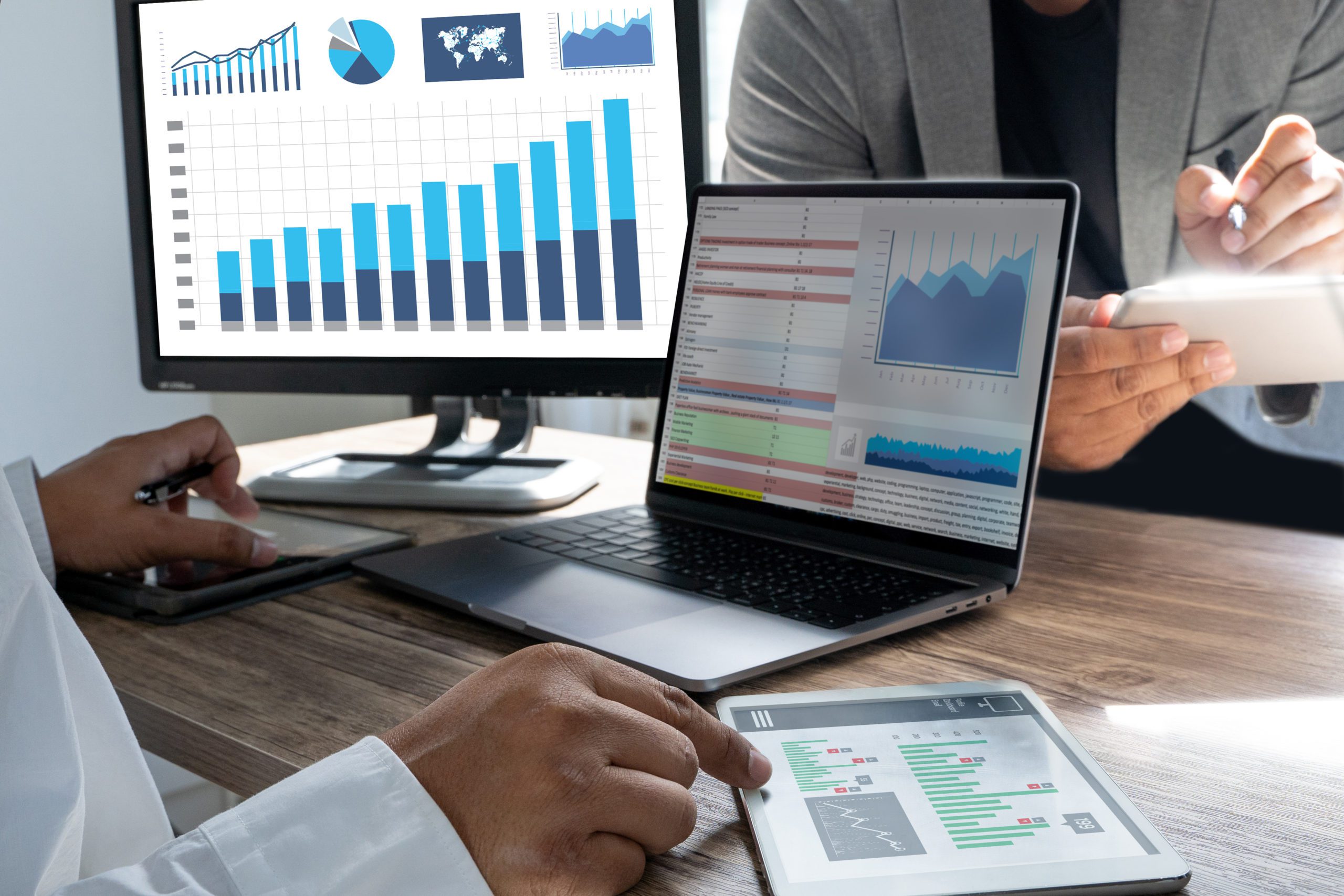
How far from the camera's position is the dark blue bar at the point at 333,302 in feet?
3.28

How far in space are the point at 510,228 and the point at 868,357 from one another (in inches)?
16.2

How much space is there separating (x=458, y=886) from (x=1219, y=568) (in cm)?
65

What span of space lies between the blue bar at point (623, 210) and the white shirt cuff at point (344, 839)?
0.63m

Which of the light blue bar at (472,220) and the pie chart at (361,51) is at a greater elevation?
the pie chart at (361,51)

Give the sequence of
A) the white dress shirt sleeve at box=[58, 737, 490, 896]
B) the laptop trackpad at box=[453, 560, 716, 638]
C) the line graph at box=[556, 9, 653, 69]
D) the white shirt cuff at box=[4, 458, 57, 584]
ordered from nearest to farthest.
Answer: the white dress shirt sleeve at box=[58, 737, 490, 896], the laptop trackpad at box=[453, 560, 716, 638], the white shirt cuff at box=[4, 458, 57, 584], the line graph at box=[556, 9, 653, 69]

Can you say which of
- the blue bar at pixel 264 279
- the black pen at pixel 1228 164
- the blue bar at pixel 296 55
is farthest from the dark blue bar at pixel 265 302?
the black pen at pixel 1228 164

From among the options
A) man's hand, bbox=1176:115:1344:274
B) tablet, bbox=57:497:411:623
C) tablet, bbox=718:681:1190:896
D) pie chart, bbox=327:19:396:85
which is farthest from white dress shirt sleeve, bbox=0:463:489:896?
man's hand, bbox=1176:115:1344:274

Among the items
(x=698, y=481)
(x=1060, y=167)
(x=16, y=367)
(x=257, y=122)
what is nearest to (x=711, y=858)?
(x=698, y=481)

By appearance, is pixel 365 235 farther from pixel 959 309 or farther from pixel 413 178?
pixel 959 309

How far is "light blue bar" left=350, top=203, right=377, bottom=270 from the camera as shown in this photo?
99cm

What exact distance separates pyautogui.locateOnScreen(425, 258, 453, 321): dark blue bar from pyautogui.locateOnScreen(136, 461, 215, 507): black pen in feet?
0.85

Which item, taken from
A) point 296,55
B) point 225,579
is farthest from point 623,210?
point 225,579

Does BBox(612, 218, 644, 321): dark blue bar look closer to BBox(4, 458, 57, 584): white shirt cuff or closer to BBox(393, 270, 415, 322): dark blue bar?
BBox(393, 270, 415, 322): dark blue bar

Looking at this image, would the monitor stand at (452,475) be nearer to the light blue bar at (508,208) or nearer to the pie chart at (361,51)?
the light blue bar at (508,208)
